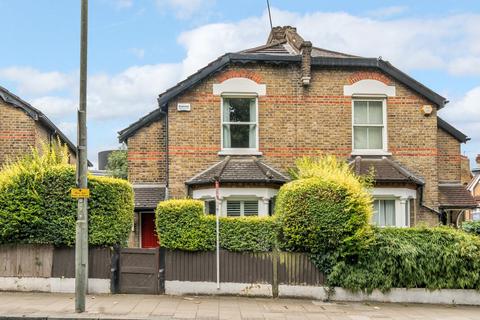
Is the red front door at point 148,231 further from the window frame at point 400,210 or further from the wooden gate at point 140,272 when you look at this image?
the window frame at point 400,210

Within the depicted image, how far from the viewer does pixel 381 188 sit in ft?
57.1

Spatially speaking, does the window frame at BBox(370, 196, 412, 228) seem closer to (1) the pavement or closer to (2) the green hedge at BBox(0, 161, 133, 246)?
(1) the pavement

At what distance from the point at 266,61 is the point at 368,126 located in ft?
12.8

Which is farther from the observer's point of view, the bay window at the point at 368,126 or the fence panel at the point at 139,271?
the bay window at the point at 368,126

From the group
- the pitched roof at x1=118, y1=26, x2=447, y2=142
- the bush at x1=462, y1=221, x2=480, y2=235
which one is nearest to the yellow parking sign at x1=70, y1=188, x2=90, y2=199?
the pitched roof at x1=118, y1=26, x2=447, y2=142

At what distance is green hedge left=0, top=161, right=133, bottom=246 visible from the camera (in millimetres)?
13055

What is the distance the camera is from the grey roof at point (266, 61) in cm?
1786

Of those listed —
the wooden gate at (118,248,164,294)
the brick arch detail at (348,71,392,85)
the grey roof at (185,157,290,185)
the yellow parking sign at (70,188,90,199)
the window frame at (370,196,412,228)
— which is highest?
the brick arch detail at (348,71,392,85)

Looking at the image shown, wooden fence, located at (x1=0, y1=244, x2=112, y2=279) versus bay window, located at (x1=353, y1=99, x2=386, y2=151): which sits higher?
bay window, located at (x1=353, y1=99, x2=386, y2=151)

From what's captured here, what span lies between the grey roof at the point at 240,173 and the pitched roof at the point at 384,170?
90.8 inches

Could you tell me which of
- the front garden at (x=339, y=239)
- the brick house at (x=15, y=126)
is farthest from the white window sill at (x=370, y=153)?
the brick house at (x=15, y=126)

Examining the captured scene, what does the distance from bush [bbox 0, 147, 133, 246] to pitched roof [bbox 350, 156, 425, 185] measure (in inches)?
309

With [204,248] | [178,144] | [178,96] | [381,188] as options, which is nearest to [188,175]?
[178,144]

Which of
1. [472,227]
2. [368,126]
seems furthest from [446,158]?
[472,227]
